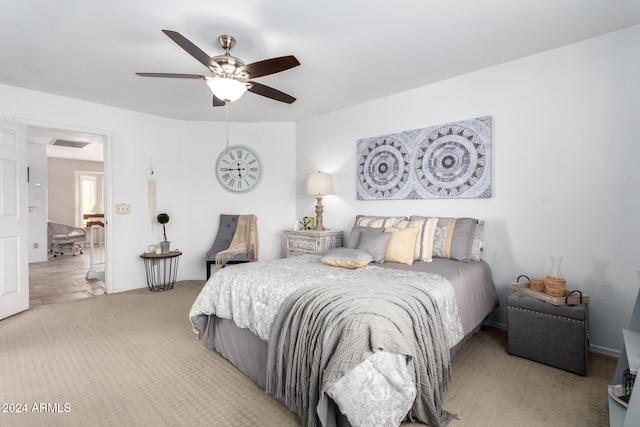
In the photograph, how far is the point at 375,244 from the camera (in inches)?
110

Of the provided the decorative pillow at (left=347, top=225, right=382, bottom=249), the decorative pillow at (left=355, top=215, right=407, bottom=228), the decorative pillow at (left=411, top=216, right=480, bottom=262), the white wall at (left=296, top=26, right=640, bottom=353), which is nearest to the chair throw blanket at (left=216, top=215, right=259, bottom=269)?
the decorative pillow at (left=355, top=215, right=407, bottom=228)

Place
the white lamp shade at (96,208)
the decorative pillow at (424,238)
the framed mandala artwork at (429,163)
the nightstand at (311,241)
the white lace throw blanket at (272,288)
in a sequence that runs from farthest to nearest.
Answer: the white lamp shade at (96,208)
the nightstand at (311,241)
the framed mandala artwork at (429,163)
the decorative pillow at (424,238)
the white lace throw blanket at (272,288)

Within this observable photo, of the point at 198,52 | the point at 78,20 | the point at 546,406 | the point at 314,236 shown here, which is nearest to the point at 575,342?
the point at 546,406

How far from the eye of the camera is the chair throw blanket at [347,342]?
4.47ft

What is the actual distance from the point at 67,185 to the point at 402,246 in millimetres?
9697

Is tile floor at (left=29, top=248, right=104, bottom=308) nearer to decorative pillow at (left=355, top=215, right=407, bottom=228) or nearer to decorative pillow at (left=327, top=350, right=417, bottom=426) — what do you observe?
decorative pillow at (left=355, top=215, right=407, bottom=228)

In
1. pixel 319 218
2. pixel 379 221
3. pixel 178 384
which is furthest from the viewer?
pixel 319 218

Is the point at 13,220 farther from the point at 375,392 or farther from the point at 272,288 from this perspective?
the point at 375,392

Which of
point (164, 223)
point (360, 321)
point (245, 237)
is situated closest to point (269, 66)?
point (360, 321)

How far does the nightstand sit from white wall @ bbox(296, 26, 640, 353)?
4.32 feet

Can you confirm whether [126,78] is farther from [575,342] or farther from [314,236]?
[575,342]

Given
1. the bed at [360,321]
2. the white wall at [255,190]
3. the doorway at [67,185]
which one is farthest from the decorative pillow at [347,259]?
the doorway at [67,185]

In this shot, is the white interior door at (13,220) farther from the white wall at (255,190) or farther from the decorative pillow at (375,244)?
the decorative pillow at (375,244)

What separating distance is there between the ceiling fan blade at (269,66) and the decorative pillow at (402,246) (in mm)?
1661
